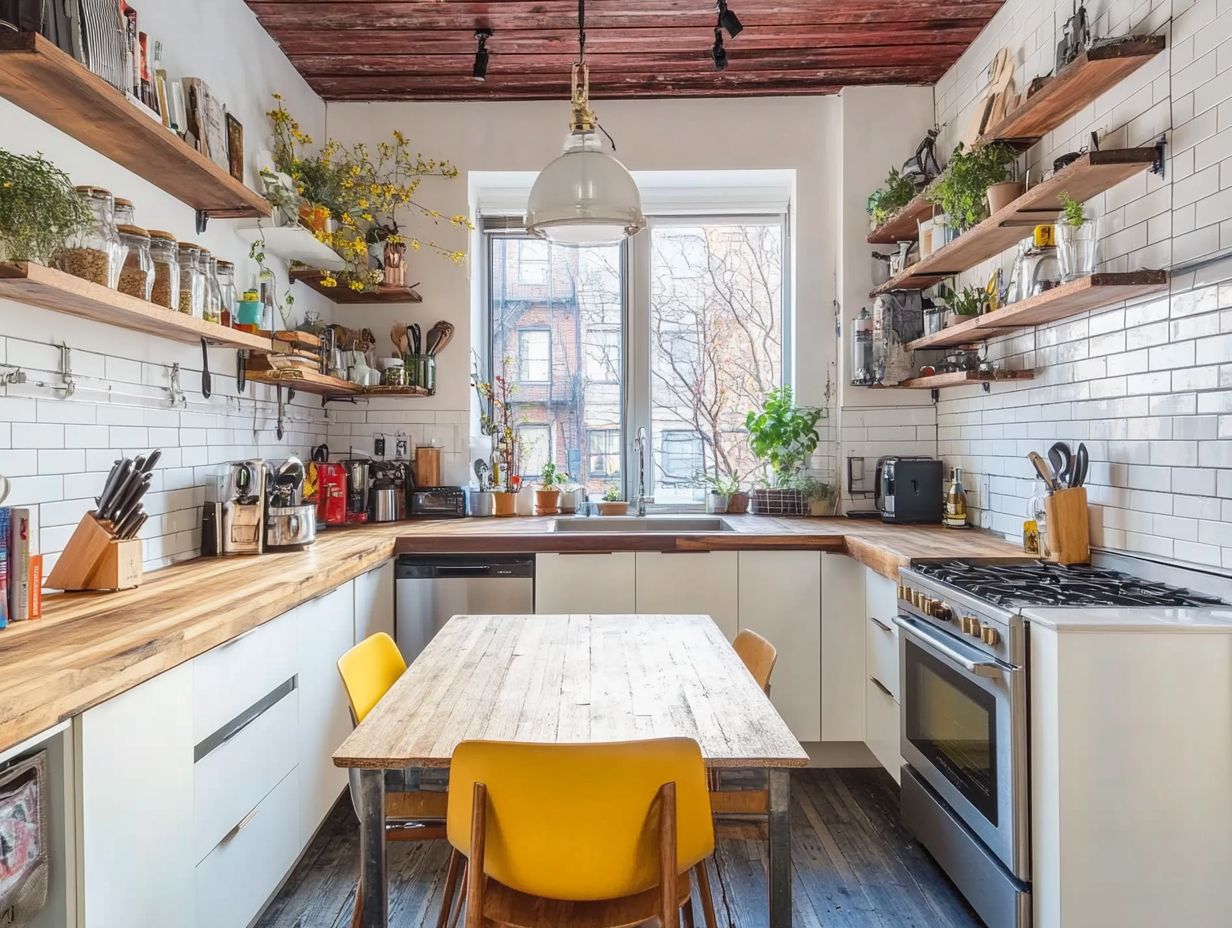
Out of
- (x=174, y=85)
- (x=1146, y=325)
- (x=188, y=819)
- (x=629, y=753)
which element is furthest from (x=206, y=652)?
(x=1146, y=325)

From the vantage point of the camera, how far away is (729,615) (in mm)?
3115

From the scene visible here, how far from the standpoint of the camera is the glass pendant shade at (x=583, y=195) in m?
1.93

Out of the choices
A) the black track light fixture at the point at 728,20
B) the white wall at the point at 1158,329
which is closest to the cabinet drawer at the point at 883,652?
the white wall at the point at 1158,329

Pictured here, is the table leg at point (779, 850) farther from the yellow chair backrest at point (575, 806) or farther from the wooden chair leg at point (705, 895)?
the wooden chair leg at point (705, 895)

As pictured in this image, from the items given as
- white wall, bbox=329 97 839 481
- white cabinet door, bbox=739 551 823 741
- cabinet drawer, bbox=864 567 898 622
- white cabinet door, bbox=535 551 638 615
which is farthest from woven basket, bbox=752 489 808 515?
white cabinet door, bbox=535 551 638 615

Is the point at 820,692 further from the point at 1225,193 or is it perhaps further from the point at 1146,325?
the point at 1225,193

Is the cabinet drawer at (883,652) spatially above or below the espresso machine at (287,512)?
below

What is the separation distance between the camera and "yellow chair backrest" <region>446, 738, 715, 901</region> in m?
1.17

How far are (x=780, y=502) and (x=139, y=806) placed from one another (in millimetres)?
2928

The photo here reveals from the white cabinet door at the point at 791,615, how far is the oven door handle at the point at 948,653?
0.64 metres

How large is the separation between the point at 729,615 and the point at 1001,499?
1162mm

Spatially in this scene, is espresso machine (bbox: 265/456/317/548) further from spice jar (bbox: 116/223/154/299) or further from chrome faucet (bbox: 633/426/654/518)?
chrome faucet (bbox: 633/426/654/518)

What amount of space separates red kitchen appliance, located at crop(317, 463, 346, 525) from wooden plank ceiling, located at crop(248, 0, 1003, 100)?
1.83 meters

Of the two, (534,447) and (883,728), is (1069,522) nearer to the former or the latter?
(883,728)
